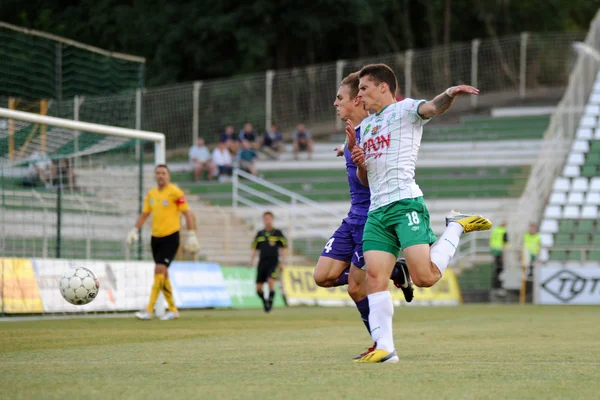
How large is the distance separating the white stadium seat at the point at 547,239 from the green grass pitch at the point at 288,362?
13653 mm

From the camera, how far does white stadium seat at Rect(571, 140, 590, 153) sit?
31.5m

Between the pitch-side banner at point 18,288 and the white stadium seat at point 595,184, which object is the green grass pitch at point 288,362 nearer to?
the pitch-side banner at point 18,288

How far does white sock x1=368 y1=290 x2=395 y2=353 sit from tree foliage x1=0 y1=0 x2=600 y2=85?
1282 inches

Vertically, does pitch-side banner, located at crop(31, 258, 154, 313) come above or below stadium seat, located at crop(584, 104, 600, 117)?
below

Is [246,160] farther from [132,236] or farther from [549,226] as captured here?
[132,236]

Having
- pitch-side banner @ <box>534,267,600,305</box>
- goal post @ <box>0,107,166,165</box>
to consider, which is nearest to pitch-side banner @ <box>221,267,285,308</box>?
goal post @ <box>0,107,166,165</box>

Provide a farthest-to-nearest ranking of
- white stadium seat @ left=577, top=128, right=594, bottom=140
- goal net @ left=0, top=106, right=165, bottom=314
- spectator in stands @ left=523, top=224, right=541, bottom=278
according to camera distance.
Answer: white stadium seat @ left=577, top=128, right=594, bottom=140 → spectator in stands @ left=523, top=224, right=541, bottom=278 → goal net @ left=0, top=106, right=165, bottom=314

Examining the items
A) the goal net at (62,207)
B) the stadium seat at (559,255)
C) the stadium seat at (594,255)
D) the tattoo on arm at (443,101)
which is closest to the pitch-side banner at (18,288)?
the goal net at (62,207)

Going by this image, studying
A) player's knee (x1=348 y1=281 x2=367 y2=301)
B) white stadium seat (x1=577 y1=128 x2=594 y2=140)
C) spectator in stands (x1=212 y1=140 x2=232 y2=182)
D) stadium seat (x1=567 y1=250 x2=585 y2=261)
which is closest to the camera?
player's knee (x1=348 y1=281 x2=367 y2=301)

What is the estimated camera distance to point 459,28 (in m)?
46.6

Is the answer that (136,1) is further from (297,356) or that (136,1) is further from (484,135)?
(297,356)

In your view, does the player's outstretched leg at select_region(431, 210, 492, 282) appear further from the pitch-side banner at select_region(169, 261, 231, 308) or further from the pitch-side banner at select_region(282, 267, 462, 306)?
the pitch-side banner at select_region(282, 267, 462, 306)

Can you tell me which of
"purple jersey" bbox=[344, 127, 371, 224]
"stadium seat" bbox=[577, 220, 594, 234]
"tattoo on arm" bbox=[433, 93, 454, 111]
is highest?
"tattoo on arm" bbox=[433, 93, 454, 111]

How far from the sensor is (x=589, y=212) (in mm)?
29219
